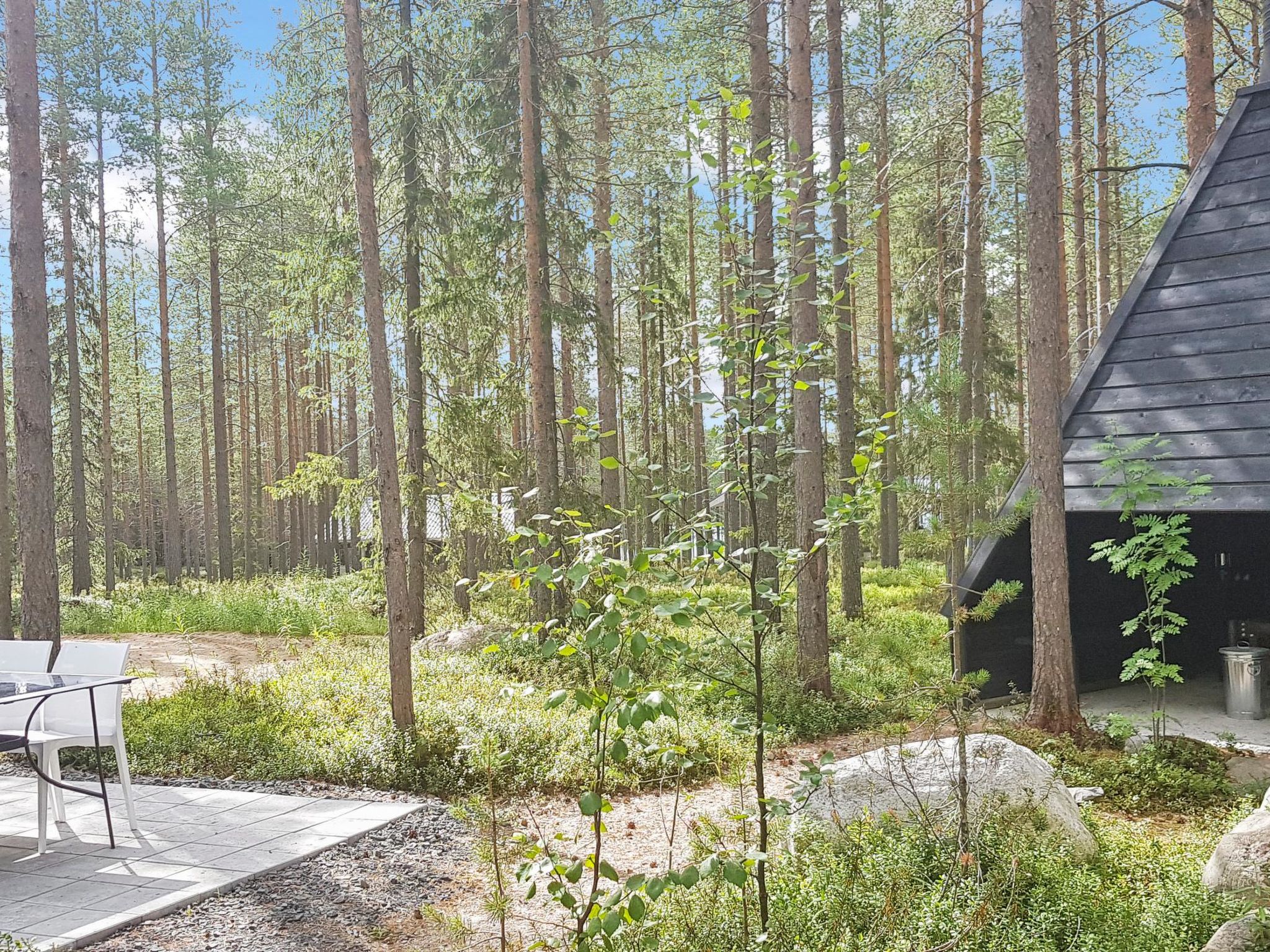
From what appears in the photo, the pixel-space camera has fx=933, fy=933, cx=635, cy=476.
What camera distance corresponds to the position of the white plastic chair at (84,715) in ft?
18.2

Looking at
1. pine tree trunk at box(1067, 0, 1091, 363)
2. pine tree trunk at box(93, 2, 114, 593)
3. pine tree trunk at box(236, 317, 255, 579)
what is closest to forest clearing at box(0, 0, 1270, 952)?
pine tree trunk at box(1067, 0, 1091, 363)

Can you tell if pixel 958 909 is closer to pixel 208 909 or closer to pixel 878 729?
pixel 208 909

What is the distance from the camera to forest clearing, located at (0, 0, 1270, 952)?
11.6ft

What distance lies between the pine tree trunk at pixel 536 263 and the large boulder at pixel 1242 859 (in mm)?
7322

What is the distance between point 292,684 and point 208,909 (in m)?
5.01

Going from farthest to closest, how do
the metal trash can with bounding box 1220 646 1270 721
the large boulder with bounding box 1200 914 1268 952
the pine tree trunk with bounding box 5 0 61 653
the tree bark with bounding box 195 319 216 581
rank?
the tree bark with bounding box 195 319 216 581, the metal trash can with bounding box 1220 646 1270 721, the pine tree trunk with bounding box 5 0 61 653, the large boulder with bounding box 1200 914 1268 952

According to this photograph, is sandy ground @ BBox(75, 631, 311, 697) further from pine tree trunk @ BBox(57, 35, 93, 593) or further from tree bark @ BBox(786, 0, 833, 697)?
tree bark @ BBox(786, 0, 833, 697)

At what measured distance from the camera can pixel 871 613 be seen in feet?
46.9

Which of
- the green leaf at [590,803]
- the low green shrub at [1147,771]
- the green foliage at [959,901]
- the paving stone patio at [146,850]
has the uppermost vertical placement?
the green leaf at [590,803]

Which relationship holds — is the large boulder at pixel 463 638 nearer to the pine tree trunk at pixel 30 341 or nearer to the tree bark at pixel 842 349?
the pine tree trunk at pixel 30 341

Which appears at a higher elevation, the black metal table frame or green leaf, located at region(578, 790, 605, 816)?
green leaf, located at region(578, 790, 605, 816)

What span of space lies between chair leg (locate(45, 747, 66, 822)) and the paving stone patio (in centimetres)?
7

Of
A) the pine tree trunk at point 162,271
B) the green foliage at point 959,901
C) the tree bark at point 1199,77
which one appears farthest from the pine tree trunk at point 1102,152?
the pine tree trunk at point 162,271

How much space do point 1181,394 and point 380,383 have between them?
680 centimetres
